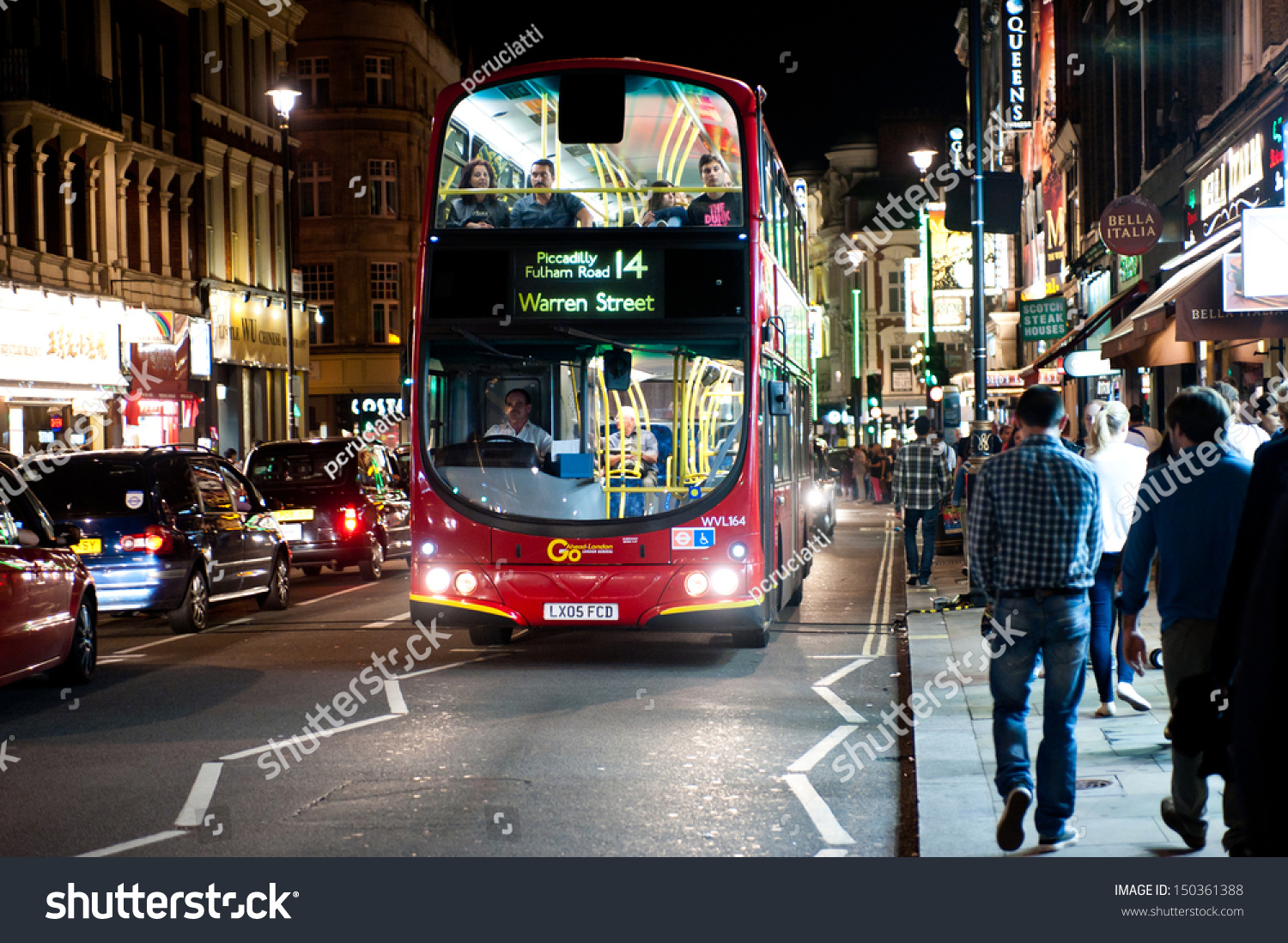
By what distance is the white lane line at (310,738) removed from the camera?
8.97 meters

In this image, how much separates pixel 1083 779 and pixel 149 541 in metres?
9.49

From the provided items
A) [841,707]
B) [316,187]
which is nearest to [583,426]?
[841,707]

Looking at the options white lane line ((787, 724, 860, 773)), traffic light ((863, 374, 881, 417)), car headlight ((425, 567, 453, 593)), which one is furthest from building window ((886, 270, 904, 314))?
white lane line ((787, 724, 860, 773))

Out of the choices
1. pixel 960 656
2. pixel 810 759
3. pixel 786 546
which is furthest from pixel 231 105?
pixel 810 759

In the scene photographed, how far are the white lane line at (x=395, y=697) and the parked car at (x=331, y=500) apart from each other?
8860mm

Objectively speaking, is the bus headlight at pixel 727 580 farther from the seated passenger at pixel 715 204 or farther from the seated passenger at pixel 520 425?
the seated passenger at pixel 715 204

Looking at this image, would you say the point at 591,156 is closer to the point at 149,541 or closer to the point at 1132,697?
the point at 149,541

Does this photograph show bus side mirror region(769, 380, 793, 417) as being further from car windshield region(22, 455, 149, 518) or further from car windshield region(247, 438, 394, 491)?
car windshield region(247, 438, 394, 491)

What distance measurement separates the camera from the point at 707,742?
9.20 meters

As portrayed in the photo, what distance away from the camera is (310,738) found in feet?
31.0

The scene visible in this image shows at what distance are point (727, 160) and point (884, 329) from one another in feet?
251

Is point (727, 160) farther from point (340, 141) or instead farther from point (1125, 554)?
point (340, 141)

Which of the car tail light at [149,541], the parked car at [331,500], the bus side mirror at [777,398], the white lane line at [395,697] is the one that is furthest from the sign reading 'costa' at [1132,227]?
the white lane line at [395,697]

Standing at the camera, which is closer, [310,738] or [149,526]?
[310,738]
